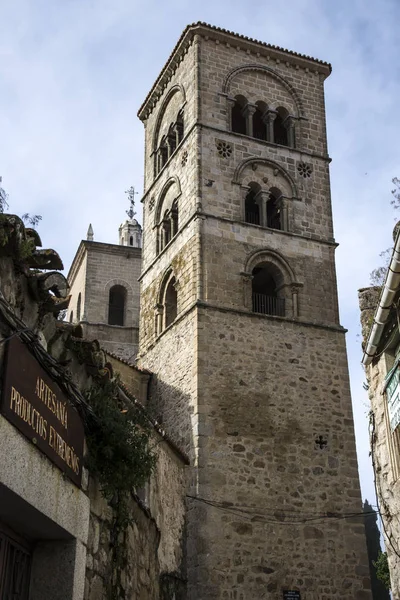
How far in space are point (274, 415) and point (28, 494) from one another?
13.8 metres

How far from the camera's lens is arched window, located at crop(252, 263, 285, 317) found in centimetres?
2044

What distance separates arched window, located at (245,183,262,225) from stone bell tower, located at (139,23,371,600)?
7cm

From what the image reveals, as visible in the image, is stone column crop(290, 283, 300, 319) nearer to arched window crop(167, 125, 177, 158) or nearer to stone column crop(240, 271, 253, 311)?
stone column crop(240, 271, 253, 311)

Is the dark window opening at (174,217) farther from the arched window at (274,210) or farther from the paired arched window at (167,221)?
the arched window at (274,210)

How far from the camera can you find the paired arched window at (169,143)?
23281 millimetres

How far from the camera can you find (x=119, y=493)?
22.1 feet

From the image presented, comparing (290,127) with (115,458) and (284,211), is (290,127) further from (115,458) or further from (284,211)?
(115,458)

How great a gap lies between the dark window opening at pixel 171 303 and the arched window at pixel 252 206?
2.65 m

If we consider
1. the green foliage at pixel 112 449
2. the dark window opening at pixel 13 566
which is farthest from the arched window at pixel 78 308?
the dark window opening at pixel 13 566

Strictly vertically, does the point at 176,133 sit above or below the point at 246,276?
above

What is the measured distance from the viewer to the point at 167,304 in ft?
70.6

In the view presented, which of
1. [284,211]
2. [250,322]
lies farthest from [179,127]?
[250,322]

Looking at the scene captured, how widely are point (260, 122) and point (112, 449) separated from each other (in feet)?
61.9

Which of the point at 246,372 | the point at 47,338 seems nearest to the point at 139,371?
the point at 246,372
